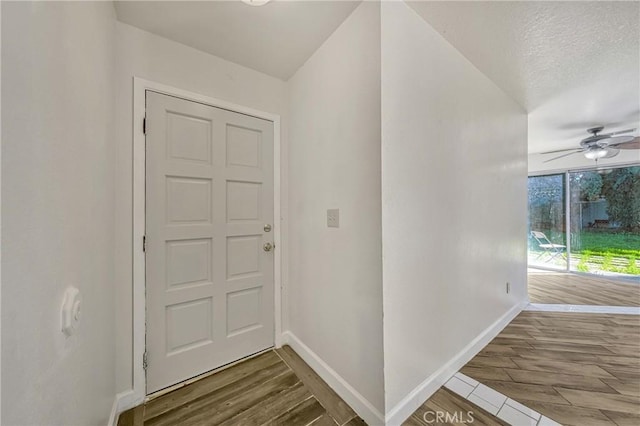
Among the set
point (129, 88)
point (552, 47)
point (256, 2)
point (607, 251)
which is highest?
point (552, 47)

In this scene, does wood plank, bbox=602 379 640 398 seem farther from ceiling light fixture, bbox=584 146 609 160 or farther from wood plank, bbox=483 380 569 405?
ceiling light fixture, bbox=584 146 609 160

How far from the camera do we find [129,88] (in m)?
1.52

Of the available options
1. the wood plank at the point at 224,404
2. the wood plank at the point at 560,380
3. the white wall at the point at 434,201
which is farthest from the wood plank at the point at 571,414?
the wood plank at the point at 224,404

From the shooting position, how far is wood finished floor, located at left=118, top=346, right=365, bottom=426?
1372 mm

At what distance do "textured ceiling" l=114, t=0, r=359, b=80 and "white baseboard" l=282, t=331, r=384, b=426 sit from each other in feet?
7.63

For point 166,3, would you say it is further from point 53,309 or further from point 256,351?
point 256,351

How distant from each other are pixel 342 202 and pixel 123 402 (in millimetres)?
1826

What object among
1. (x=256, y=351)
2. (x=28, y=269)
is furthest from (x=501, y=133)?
(x=28, y=269)

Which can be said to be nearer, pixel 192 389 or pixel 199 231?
pixel 192 389

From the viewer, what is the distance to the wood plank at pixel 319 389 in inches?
55.5

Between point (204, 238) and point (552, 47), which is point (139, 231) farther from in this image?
point (552, 47)

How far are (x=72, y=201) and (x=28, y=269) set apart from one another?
369 millimetres

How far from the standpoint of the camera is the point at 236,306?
6.20 feet

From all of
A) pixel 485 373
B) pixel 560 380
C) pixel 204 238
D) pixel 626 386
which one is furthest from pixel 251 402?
pixel 626 386
